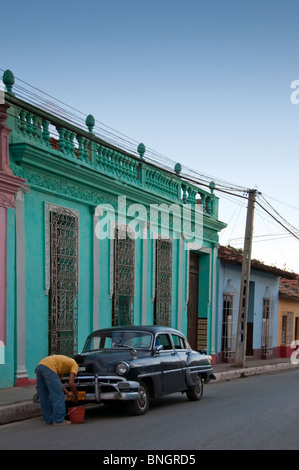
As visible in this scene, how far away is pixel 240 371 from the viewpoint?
65.1ft

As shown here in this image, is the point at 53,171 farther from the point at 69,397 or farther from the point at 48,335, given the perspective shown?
the point at 69,397

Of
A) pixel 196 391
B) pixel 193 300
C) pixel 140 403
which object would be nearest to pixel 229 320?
pixel 193 300

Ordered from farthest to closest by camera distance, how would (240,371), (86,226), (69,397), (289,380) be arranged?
(240,371), (289,380), (86,226), (69,397)

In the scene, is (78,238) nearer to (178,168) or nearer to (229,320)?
(178,168)

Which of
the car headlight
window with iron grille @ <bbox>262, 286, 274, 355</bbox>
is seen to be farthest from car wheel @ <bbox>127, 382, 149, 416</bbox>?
window with iron grille @ <bbox>262, 286, 274, 355</bbox>

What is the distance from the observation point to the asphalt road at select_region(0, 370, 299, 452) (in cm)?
757

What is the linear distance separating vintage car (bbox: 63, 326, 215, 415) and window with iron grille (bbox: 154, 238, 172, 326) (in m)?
5.99

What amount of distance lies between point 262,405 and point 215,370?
25.2 feet

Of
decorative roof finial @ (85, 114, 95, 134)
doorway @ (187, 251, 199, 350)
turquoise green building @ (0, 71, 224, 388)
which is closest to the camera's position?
turquoise green building @ (0, 71, 224, 388)

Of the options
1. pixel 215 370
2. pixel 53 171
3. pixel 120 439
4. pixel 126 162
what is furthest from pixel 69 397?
pixel 215 370

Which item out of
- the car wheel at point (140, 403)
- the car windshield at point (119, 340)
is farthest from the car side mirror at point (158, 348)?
the car wheel at point (140, 403)

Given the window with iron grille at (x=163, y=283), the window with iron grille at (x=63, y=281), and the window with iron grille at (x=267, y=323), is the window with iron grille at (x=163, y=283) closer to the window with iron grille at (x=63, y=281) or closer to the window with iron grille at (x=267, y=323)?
the window with iron grille at (x=63, y=281)

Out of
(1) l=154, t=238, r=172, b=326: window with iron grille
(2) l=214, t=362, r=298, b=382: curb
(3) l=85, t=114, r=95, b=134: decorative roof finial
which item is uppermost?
(3) l=85, t=114, r=95, b=134: decorative roof finial

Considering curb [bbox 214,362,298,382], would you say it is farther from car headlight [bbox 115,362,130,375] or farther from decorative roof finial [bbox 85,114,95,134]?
car headlight [bbox 115,362,130,375]
